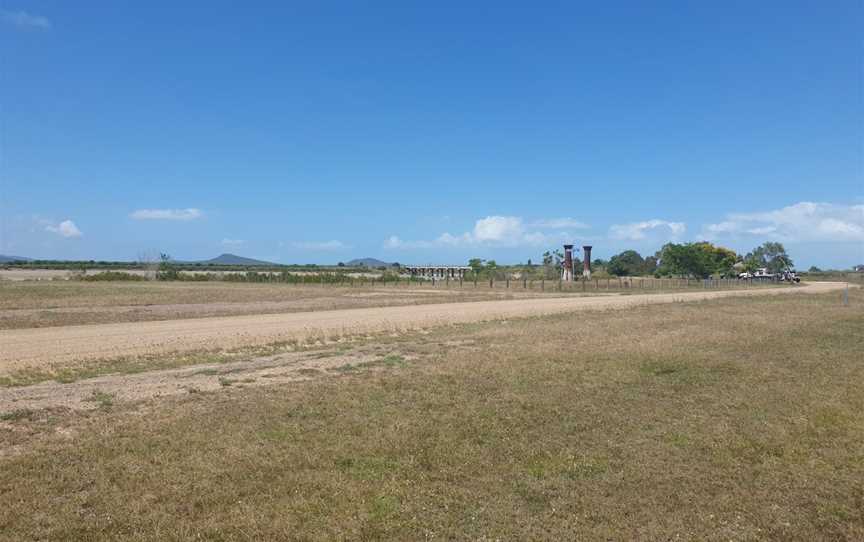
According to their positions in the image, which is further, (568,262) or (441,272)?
(441,272)

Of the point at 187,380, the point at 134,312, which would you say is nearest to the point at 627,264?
the point at 134,312

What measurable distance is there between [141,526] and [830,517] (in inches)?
271

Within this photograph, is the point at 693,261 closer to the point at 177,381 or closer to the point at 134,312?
the point at 134,312

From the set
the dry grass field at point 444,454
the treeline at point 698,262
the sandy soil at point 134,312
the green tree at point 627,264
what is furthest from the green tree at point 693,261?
the dry grass field at point 444,454

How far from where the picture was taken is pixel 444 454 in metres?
8.06

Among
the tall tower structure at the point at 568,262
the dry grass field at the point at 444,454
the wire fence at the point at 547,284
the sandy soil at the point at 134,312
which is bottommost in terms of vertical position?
the dry grass field at the point at 444,454

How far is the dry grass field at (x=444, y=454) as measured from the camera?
604 cm

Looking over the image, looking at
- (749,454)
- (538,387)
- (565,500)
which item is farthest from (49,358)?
(749,454)

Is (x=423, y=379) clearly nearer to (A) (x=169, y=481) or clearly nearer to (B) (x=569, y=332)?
(A) (x=169, y=481)

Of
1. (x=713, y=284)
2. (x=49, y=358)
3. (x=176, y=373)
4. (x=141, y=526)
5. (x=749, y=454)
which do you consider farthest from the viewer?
(x=713, y=284)

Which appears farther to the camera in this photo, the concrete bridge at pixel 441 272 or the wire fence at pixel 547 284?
the concrete bridge at pixel 441 272

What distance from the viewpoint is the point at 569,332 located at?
22578 millimetres

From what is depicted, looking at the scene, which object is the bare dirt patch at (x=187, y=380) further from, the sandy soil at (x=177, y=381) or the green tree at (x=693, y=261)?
the green tree at (x=693, y=261)

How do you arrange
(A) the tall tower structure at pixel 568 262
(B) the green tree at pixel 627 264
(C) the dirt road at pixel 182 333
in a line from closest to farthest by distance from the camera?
(C) the dirt road at pixel 182 333, (A) the tall tower structure at pixel 568 262, (B) the green tree at pixel 627 264
